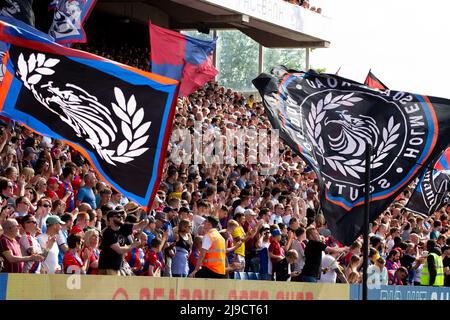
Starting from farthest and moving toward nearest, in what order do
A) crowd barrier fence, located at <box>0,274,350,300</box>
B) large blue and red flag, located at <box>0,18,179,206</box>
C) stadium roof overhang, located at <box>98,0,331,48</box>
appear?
stadium roof overhang, located at <box>98,0,331,48</box> → large blue and red flag, located at <box>0,18,179,206</box> → crowd barrier fence, located at <box>0,274,350,300</box>

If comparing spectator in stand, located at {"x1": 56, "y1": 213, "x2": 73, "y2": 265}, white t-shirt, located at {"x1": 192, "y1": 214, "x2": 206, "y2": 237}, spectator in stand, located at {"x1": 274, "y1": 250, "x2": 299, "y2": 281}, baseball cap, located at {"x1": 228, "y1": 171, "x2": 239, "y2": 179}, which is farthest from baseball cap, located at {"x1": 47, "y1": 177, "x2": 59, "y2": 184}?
baseball cap, located at {"x1": 228, "y1": 171, "x2": 239, "y2": 179}

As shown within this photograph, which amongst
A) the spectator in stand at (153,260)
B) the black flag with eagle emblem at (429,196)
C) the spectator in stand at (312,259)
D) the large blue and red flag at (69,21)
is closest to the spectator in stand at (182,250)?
the spectator in stand at (153,260)

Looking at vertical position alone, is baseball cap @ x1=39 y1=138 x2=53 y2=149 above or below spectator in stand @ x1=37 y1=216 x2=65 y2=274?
above

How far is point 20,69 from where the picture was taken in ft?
32.3

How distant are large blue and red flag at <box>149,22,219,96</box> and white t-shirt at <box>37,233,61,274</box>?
11.0 meters

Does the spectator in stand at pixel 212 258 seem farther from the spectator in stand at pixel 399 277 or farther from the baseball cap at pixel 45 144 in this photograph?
the spectator in stand at pixel 399 277

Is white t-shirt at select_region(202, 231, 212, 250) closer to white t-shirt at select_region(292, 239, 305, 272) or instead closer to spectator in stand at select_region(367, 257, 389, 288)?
white t-shirt at select_region(292, 239, 305, 272)

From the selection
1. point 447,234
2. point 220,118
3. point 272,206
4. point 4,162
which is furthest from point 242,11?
point 4,162

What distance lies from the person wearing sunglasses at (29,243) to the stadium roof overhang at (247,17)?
879 inches

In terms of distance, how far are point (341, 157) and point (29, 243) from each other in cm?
364

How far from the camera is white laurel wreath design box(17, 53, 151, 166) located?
9.85 m

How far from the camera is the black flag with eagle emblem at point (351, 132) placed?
12.4 metres

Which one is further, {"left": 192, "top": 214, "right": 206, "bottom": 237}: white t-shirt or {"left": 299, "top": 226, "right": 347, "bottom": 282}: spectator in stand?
{"left": 192, "top": 214, "right": 206, "bottom": 237}: white t-shirt

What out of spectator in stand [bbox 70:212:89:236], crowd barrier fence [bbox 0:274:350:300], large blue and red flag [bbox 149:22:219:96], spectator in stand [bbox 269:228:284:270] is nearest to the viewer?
crowd barrier fence [bbox 0:274:350:300]
